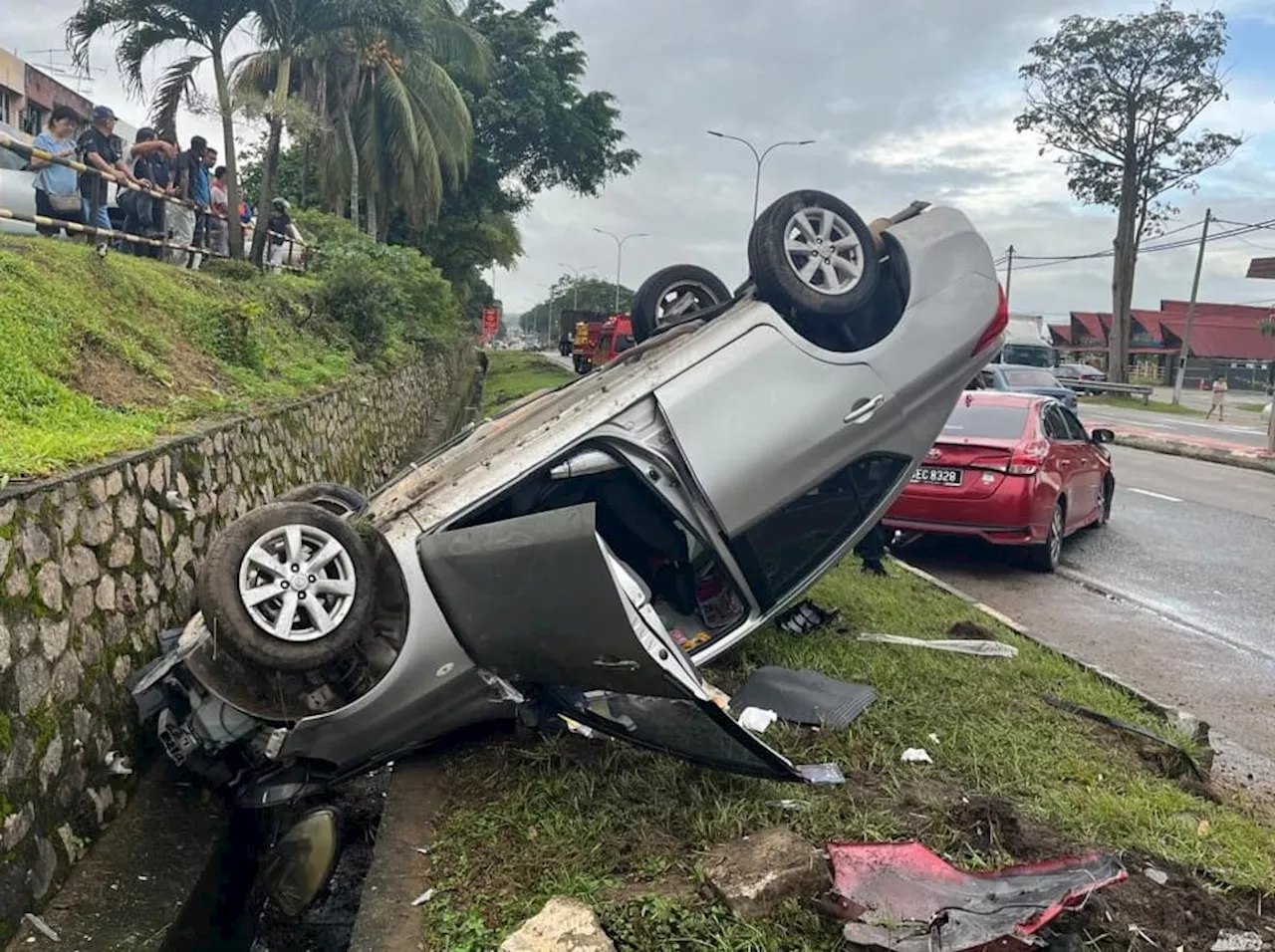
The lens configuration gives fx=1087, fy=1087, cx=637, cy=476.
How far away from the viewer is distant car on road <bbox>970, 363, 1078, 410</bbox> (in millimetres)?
21656

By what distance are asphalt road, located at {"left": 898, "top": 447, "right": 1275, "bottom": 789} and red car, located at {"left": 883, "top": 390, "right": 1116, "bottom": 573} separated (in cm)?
43

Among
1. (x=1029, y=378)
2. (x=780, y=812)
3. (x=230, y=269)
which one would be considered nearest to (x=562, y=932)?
(x=780, y=812)

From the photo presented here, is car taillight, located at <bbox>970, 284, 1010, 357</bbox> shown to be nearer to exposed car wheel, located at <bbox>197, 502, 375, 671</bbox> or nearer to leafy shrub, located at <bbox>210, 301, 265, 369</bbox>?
exposed car wheel, located at <bbox>197, 502, 375, 671</bbox>

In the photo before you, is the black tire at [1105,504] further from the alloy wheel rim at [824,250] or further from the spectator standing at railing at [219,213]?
the spectator standing at railing at [219,213]

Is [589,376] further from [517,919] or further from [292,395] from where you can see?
[292,395]

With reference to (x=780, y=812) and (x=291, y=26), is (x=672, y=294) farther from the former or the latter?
(x=291, y=26)

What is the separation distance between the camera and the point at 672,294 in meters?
6.61

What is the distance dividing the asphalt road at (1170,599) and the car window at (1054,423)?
1183 mm

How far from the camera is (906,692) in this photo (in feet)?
17.6

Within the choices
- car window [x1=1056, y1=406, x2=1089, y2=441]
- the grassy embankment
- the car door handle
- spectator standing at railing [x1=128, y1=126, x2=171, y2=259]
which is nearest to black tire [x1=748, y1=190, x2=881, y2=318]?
the car door handle

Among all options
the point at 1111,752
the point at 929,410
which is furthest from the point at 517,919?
the point at 929,410

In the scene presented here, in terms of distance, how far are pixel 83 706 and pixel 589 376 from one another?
2.73 meters

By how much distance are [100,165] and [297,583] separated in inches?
286

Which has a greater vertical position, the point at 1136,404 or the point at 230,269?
the point at 230,269
